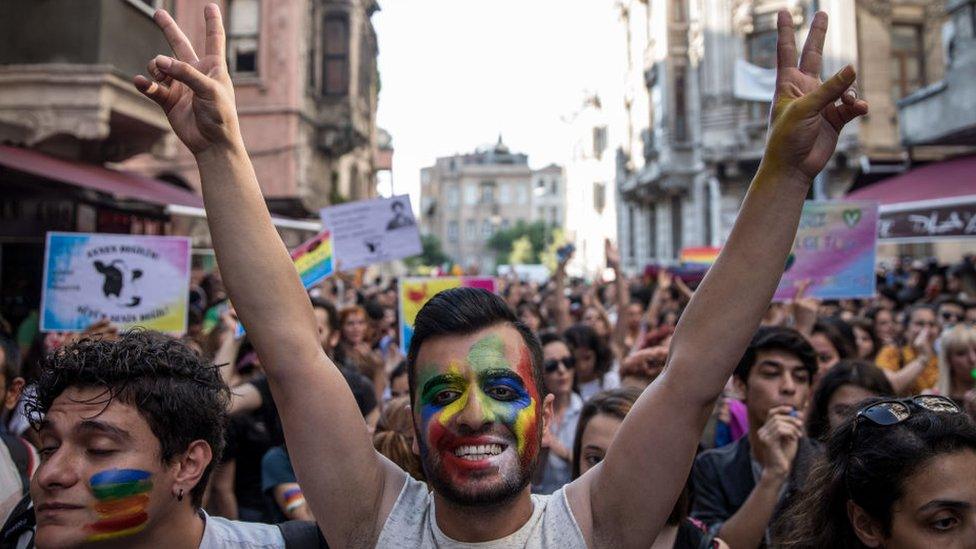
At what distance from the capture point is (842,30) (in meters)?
22.0

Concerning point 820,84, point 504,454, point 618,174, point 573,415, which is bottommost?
point 573,415

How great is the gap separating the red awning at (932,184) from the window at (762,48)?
11.9 m

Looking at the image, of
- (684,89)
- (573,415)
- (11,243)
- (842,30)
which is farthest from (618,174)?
(573,415)

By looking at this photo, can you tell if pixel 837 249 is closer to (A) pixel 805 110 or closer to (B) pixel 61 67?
(A) pixel 805 110

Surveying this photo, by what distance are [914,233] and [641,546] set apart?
944 cm

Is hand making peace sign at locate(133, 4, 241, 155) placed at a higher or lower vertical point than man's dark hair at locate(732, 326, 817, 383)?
higher

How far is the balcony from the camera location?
8375mm

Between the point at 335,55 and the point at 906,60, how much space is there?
1630 centimetres

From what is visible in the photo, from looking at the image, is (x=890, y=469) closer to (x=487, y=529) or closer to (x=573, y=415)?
(x=487, y=529)

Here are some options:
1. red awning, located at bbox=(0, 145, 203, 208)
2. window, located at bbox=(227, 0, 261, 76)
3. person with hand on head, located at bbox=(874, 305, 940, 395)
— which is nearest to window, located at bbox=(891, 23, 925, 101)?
window, located at bbox=(227, 0, 261, 76)

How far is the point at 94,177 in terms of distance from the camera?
8.66m

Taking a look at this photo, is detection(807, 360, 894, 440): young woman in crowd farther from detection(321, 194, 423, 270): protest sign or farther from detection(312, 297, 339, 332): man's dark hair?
detection(321, 194, 423, 270): protest sign

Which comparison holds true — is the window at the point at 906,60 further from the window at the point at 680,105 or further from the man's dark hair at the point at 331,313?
the man's dark hair at the point at 331,313

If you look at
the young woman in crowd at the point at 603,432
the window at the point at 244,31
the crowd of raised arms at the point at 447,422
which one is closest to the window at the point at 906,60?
the window at the point at 244,31
